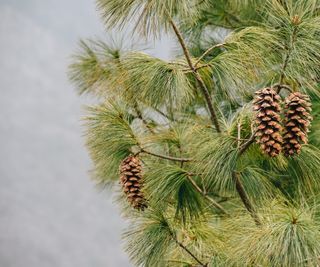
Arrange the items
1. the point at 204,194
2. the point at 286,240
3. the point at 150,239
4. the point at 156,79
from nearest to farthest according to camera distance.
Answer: the point at 286,240 → the point at 156,79 → the point at 150,239 → the point at 204,194

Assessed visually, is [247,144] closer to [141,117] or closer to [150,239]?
[150,239]

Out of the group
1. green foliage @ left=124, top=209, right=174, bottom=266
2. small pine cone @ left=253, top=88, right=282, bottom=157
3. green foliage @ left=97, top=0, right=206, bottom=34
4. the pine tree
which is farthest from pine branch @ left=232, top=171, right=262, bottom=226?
green foliage @ left=97, top=0, right=206, bottom=34

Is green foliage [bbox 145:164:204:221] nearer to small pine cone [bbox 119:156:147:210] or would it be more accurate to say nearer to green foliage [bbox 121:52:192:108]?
small pine cone [bbox 119:156:147:210]

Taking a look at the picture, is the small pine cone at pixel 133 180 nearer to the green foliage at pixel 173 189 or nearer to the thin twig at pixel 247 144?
the green foliage at pixel 173 189

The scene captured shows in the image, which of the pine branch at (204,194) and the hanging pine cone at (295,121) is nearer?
the hanging pine cone at (295,121)

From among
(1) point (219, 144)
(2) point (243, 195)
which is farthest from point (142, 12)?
(2) point (243, 195)

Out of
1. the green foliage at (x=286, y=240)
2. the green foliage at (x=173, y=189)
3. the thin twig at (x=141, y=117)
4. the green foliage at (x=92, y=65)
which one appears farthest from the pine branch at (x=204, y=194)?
the green foliage at (x=92, y=65)

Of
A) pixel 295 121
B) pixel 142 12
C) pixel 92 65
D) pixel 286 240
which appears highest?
pixel 92 65

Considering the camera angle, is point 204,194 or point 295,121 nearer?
point 295,121

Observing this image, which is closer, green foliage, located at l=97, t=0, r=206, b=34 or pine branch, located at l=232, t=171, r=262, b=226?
green foliage, located at l=97, t=0, r=206, b=34
